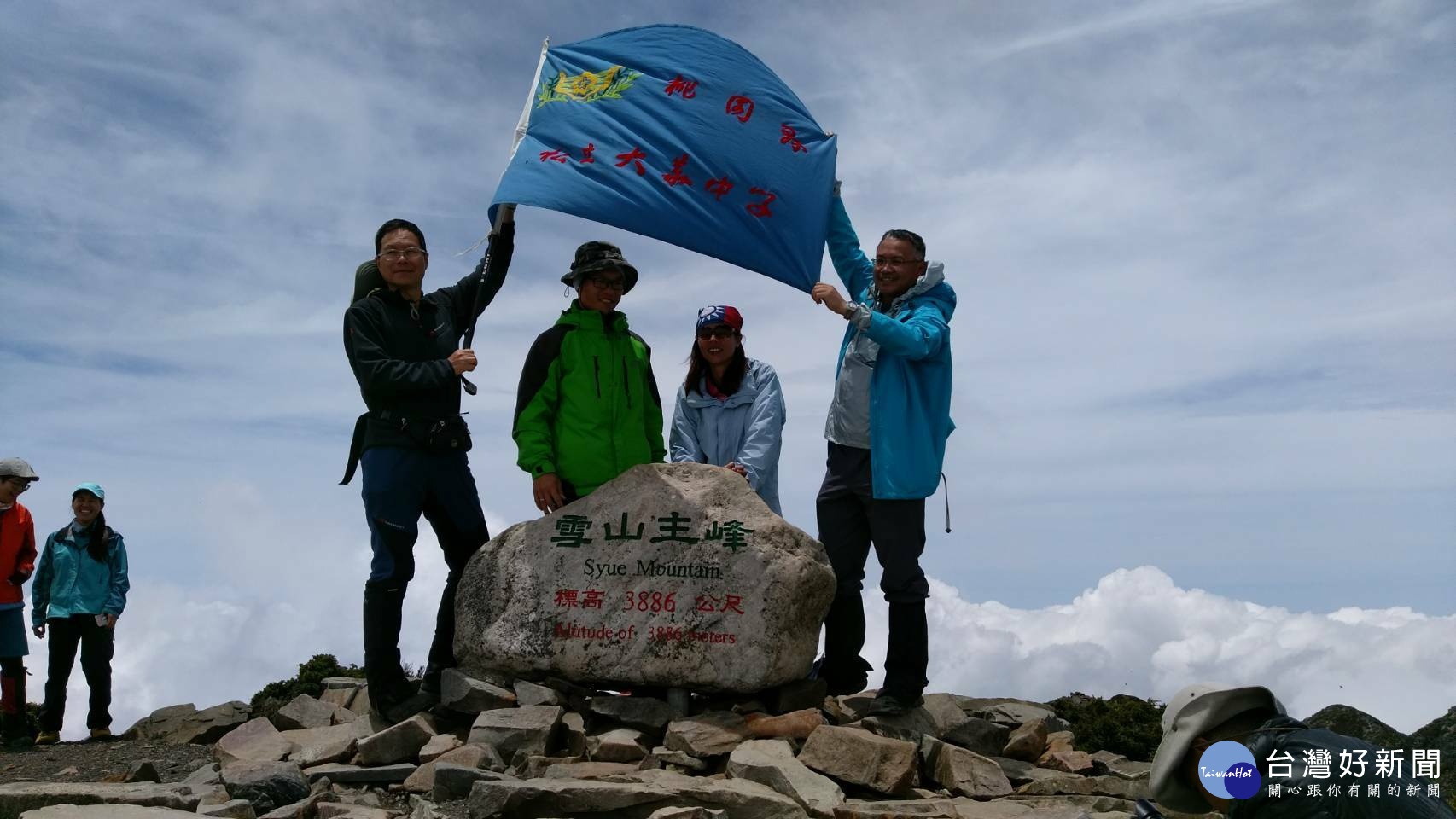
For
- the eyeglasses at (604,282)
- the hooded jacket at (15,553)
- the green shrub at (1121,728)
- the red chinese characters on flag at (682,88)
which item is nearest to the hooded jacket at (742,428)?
the eyeglasses at (604,282)

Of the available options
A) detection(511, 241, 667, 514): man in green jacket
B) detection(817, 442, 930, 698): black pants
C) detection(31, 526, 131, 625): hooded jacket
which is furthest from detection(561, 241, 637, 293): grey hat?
detection(31, 526, 131, 625): hooded jacket

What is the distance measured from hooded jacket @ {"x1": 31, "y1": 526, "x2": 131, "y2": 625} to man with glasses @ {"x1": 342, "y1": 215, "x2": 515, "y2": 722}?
5617 millimetres

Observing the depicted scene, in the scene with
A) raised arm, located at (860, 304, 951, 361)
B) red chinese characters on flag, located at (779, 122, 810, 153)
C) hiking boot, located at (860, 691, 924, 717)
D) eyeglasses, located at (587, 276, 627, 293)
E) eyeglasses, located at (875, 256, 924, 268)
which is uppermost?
red chinese characters on flag, located at (779, 122, 810, 153)

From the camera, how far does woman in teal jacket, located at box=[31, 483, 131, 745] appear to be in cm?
1231

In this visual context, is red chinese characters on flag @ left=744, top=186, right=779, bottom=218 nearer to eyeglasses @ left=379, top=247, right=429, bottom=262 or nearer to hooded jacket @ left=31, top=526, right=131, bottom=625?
eyeglasses @ left=379, top=247, right=429, bottom=262

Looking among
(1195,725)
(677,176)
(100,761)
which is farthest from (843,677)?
(100,761)

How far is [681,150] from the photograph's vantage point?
894cm

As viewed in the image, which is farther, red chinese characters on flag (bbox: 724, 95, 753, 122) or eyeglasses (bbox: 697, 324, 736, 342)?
red chinese characters on flag (bbox: 724, 95, 753, 122)

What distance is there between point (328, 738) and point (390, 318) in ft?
10.9

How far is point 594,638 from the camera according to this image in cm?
856

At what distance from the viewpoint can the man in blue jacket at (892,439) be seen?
8.30 meters

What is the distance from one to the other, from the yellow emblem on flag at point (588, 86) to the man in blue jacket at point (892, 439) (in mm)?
2537

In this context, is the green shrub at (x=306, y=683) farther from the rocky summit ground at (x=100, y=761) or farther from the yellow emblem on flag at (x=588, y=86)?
the yellow emblem on flag at (x=588, y=86)

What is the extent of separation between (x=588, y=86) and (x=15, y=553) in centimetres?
876
